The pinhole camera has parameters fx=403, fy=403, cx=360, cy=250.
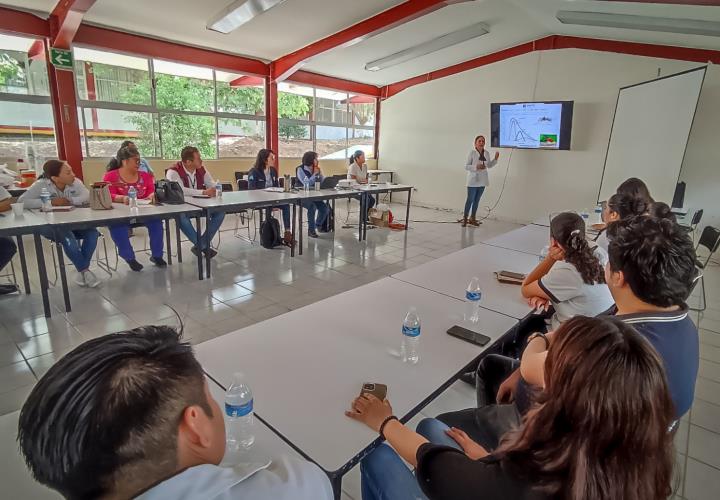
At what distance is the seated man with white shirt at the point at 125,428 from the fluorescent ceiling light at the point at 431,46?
676 centimetres

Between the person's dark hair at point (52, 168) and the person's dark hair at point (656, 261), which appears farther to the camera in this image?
the person's dark hair at point (52, 168)

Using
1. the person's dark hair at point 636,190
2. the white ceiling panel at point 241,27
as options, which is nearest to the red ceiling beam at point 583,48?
the white ceiling panel at point 241,27

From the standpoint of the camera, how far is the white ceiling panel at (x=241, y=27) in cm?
480

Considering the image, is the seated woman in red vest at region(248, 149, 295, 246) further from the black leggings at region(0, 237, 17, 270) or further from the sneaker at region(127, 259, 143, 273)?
the black leggings at region(0, 237, 17, 270)

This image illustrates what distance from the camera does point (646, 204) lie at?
287 cm

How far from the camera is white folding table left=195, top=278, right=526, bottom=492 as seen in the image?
1040mm

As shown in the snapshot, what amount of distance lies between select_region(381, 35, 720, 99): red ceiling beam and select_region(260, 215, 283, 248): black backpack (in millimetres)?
5366

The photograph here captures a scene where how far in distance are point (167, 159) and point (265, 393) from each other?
632cm

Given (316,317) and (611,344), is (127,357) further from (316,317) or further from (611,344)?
(316,317)

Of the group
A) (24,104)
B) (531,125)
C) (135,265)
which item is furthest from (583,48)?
(24,104)

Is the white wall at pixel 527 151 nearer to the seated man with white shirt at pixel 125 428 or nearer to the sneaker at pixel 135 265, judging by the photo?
the sneaker at pixel 135 265

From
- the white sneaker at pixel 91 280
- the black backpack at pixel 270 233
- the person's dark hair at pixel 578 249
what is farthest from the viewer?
the black backpack at pixel 270 233

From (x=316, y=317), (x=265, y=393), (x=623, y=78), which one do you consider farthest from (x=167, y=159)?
(x=623, y=78)

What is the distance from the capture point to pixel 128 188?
3.94 m
